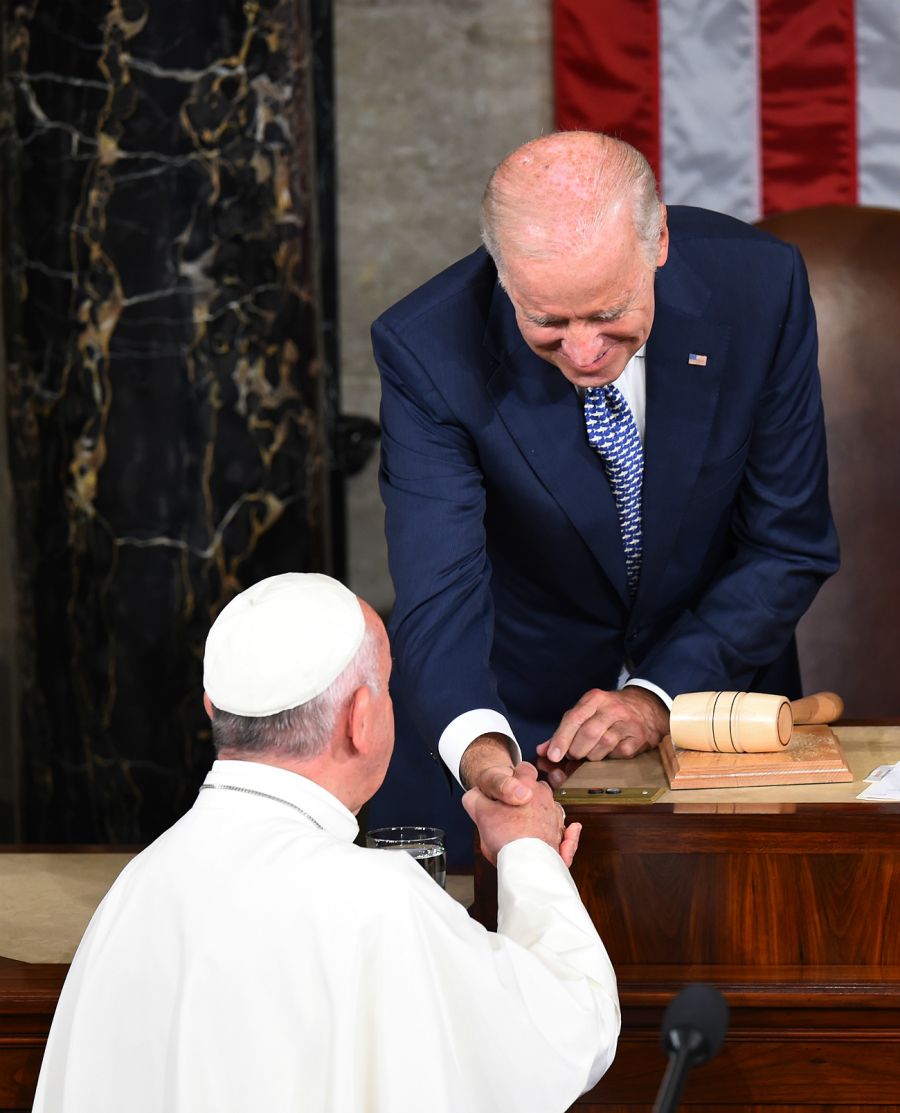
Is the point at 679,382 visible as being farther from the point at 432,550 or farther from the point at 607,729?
the point at 607,729

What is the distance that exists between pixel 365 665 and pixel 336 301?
140 inches

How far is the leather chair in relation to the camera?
12.4 feet

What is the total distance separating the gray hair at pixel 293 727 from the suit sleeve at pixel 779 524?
3.31ft

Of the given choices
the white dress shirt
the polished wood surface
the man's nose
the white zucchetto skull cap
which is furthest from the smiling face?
the polished wood surface

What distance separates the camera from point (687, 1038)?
46.1 inches

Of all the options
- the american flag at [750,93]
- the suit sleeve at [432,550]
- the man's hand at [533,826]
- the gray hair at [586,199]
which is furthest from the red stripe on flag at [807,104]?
the man's hand at [533,826]

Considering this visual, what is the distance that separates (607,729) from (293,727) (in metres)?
0.70

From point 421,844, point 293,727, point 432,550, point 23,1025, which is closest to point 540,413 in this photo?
point 432,550

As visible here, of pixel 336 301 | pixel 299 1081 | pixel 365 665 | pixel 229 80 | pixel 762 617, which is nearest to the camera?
pixel 299 1081

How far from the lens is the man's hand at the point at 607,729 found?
7.13 ft

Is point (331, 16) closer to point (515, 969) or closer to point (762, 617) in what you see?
point (762, 617)

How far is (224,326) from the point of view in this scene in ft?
13.5

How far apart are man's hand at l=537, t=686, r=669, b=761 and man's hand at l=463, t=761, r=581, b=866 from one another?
0.27m

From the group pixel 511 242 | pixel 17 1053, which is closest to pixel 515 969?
pixel 17 1053
